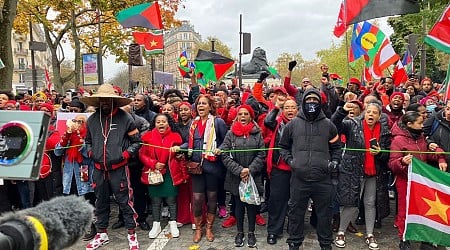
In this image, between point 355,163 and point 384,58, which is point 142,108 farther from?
point 384,58

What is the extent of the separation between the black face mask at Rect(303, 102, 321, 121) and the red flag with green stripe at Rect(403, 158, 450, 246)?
120 cm

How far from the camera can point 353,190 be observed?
196 inches

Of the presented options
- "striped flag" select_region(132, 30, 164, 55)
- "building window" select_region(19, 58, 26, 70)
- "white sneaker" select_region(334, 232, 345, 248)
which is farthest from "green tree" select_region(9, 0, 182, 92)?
"building window" select_region(19, 58, 26, 70)

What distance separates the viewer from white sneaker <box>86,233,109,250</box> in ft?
16.4

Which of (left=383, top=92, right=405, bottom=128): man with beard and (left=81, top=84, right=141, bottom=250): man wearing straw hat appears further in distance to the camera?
(left=383, top=92, right=405, bottom=128): man with beard

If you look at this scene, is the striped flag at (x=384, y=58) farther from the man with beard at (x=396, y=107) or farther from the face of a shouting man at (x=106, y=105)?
the face of a shouting man at (x=106, y=105)

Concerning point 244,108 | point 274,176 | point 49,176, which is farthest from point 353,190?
point 49,176

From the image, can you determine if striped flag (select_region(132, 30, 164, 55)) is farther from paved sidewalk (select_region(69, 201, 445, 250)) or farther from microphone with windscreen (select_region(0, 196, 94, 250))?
microphone with windscreen (select_region(0, 196, 94, 250))

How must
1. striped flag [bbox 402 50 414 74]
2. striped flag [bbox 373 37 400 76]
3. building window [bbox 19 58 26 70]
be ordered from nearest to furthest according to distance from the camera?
striped flag [bbox 373 37 400 76]
striped flag [bbox 402 50 414 74]
building window [bbox 19 58 26 70]

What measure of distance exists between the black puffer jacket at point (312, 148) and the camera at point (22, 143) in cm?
312

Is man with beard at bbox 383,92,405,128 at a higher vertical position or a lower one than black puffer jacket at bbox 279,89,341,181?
higher

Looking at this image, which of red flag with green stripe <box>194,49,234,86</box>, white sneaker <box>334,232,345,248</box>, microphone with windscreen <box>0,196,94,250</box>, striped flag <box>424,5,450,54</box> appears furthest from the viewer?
red flag with green stripe <box>194,49,234,86</box>

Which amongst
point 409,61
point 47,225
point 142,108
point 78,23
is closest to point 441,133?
point 142,108

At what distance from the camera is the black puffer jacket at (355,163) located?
4.99 meters
